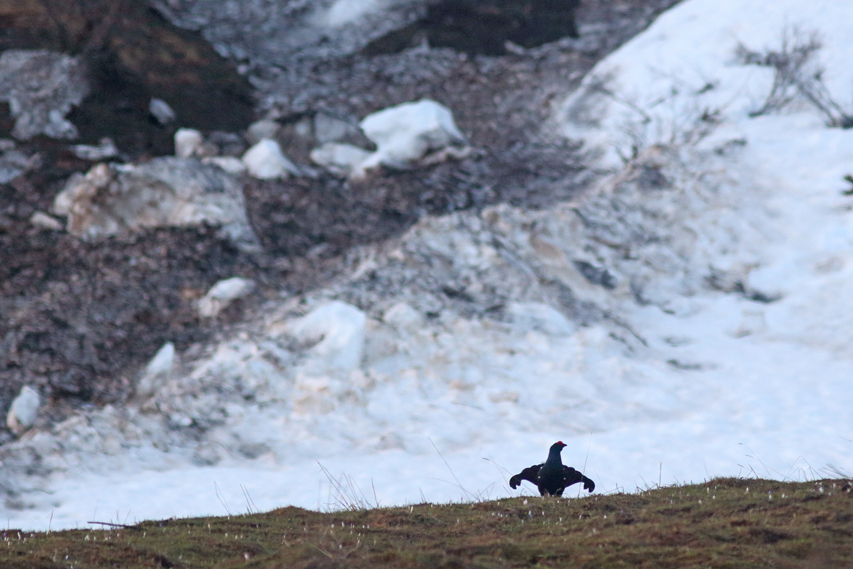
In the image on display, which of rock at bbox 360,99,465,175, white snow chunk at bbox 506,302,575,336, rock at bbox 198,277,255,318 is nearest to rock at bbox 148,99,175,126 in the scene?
rock at bbox 360,99,465,175

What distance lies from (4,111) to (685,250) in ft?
44.1

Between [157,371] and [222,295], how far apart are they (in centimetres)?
182

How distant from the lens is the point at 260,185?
50.2 ft

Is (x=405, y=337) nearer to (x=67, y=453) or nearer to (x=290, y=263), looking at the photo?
(x=290, y=263)

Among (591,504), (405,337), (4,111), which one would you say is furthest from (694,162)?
(4,111)

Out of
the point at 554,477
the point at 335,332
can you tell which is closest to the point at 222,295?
the point at 335,332

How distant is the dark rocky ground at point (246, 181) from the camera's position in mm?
11562

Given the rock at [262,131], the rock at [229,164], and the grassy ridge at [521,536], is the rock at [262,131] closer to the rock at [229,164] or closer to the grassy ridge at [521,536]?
the rock at [229,164]

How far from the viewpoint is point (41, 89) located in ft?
Result: 56.2

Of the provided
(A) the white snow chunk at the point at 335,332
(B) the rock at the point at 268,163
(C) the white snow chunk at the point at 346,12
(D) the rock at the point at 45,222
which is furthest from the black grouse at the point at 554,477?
(C) the white snow chunk at the point at 346,12

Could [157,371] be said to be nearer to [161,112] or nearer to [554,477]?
[554,477]

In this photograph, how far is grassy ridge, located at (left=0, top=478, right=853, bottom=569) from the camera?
374 centimetres

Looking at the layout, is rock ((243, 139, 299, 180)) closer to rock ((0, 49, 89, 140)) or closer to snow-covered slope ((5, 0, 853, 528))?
snow-covered slope ((5, 0, 853, 528))

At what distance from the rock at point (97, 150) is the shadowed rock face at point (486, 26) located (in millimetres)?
8199
